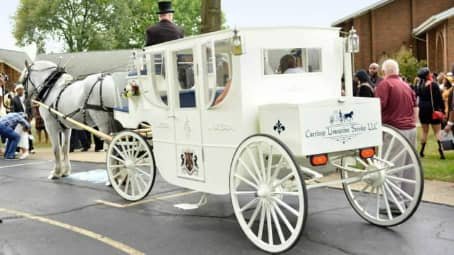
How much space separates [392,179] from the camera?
6.14 metres

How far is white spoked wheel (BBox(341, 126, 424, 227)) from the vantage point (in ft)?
18.7

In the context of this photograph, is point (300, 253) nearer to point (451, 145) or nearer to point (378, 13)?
point (451, 145)

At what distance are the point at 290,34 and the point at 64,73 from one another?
5768 mm

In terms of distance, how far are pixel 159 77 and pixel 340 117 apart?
8.92ft

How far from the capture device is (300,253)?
5324 millimetres

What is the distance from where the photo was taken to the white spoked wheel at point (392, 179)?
571 centimetres

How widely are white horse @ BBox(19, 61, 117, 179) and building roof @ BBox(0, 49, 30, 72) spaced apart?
38.5 m

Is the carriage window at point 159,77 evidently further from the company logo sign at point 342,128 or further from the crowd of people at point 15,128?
the crowd of people at point 15,128

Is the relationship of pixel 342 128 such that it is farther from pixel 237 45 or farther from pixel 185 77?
pixel 185 77

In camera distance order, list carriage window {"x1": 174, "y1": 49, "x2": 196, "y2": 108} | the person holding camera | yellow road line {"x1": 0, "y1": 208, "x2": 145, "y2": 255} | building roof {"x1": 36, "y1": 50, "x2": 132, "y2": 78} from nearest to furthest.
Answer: yellow road line {"x1": 0, "y1": 208, "x2": 145, "y2": 255} → carriage window {"x1": 174, "y1": 49, "x2": 196, "y2": 108} → the person holding camera → building roof {"x1": 36, "y1": 50, "x2": 132, "y2": 78}

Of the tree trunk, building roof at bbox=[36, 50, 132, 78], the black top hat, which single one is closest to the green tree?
building roof at bbox=[36, 50, 132, 78]

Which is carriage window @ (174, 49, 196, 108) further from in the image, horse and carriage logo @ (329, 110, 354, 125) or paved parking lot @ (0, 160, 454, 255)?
horse and carriage logo @ (329, 110, 354, 125)

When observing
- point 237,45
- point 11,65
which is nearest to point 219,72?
point 237,45

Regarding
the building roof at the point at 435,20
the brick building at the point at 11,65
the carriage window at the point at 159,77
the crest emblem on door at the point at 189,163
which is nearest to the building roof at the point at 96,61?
the building roof at the point at 435,20
